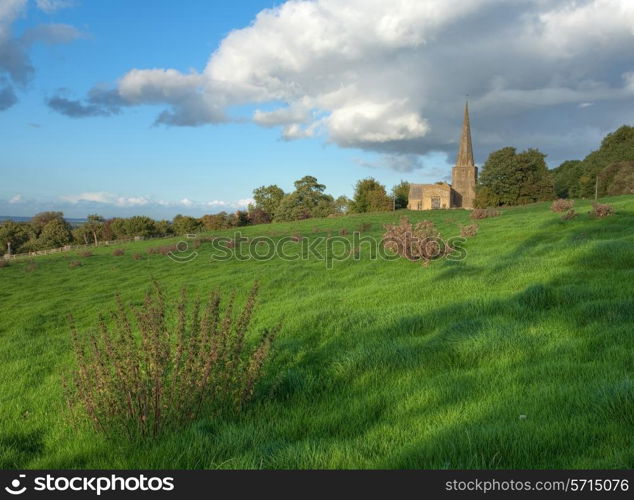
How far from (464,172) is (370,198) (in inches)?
1449

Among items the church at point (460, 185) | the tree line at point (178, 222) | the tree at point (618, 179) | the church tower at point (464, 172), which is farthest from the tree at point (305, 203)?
the tree at point (618, 179)

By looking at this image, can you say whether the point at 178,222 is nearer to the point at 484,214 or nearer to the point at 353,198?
the point at 353,198

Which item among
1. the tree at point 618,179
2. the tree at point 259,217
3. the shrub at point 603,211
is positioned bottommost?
the shrub at point 603,211

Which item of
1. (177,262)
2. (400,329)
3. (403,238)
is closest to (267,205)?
(177,262)

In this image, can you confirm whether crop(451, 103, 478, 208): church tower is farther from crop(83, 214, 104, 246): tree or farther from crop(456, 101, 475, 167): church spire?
crop(83, 214, 104, 246): tree

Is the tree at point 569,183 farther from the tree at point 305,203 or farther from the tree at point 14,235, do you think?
the tree at point 14,235

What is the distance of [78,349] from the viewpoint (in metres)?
5.48

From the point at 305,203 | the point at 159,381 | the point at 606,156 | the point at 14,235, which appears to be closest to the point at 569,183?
the point at 606,156

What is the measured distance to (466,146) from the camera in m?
110

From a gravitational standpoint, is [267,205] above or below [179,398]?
above

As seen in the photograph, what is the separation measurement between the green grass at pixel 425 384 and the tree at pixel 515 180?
70215mm

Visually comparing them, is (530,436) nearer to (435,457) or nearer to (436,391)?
(435,457)

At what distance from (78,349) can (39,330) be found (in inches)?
480

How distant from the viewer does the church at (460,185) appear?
105 meters
